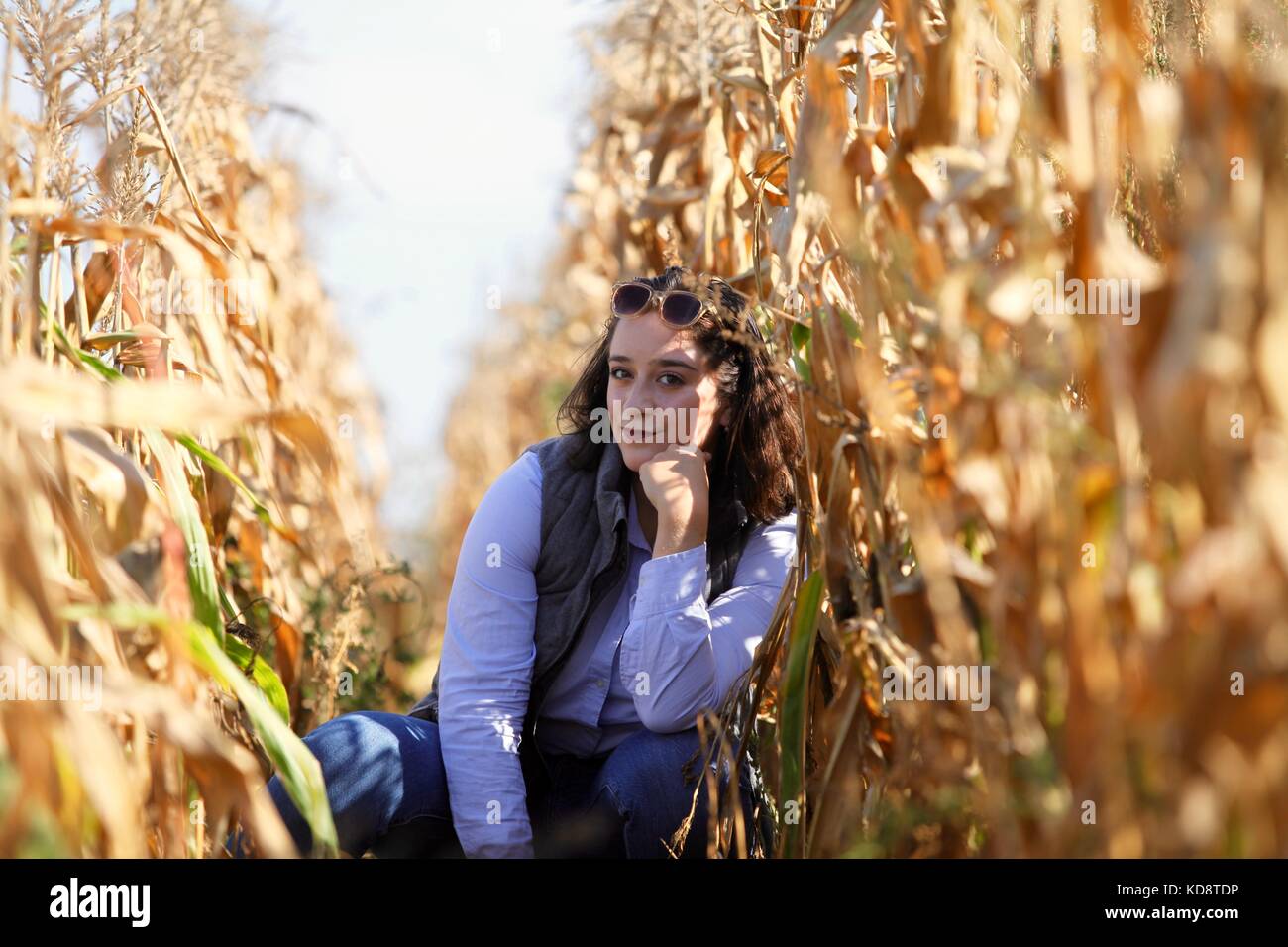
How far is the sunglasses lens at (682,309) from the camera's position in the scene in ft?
5.65

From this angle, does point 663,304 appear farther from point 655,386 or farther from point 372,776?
point 372,776

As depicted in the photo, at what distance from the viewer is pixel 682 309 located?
1727 mm

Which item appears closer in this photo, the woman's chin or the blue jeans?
the blue jeans

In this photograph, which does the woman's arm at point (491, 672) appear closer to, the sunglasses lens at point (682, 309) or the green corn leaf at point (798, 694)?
the sunglasses lens at point (682, 309)

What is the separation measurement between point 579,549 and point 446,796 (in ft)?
1.29

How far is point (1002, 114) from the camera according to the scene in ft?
3.57

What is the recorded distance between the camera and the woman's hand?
5.45ft

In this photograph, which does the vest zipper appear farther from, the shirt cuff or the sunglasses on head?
the sunglasses on head

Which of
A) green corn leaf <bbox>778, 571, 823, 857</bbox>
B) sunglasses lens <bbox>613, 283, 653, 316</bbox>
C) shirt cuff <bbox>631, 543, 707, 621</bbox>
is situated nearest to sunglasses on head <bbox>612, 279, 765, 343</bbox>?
sunglasses lens <bbox>613, 283, 653, 316</bbox>

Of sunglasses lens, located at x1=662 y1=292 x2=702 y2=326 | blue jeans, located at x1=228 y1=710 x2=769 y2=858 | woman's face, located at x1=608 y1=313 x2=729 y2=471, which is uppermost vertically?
sunglasses lens, located at x1=662 y1=292 x2=702 y2=326

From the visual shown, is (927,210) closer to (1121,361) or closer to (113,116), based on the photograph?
(1121,361)

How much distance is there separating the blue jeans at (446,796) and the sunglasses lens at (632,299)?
→ 61 centimetres

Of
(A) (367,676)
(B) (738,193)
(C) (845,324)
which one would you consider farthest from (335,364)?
(C) (845,324)
